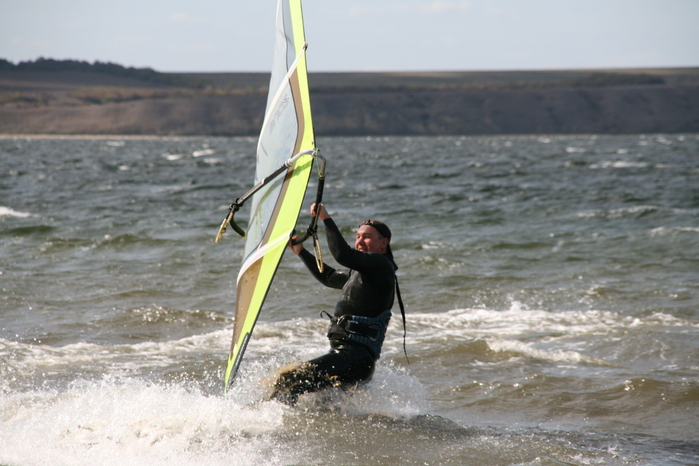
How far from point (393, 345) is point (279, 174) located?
3859 millimetres

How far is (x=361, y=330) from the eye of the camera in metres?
5.02

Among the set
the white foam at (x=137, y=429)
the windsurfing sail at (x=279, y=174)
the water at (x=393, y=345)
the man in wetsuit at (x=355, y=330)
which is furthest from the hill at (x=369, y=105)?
the man in wetsuit at (x=355, y=330)

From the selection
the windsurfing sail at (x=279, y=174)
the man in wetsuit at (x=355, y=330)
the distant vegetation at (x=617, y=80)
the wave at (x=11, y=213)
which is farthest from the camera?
the distant vegetation at (x=617, y=80)

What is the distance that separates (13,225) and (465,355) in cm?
1204

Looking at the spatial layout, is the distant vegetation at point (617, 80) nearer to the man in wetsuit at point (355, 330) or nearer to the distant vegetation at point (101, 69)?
the distant vegetation at point (101, 69)

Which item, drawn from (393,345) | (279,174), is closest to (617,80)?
(393,345)

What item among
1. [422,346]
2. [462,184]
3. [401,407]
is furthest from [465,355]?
[462,184]

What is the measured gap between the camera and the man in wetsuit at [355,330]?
496 centimetres

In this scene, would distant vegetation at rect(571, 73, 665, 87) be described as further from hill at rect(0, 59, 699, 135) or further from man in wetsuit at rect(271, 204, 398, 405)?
man in wetsuit at rect(271, 204, 398, 405)

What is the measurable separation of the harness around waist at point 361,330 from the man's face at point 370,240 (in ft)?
1.57

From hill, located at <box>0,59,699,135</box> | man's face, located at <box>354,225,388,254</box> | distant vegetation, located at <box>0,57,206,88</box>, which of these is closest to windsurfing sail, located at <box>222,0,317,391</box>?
man's face, located at <box>354,225,388,254</box>

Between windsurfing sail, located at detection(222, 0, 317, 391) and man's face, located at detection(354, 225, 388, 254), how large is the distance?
30.1 inches

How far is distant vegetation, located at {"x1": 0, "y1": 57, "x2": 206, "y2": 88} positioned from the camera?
505ft

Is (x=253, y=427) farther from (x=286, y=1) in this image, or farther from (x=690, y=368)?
(x=690, y=368)
